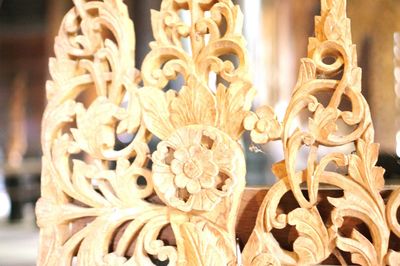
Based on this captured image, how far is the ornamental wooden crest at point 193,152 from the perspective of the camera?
47 cm

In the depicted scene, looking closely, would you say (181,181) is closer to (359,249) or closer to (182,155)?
(182,155)

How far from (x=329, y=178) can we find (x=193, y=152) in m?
0.15

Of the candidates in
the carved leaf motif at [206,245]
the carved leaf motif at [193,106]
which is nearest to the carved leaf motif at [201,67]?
the carved leaf motif at [193,106]

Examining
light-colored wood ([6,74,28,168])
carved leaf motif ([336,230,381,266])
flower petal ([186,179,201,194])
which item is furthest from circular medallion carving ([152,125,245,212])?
light-colored wood ([6,74,28,168])

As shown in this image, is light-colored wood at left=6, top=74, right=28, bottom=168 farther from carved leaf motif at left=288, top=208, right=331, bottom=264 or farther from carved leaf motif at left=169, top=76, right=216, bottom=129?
carved leaf motif at left=288, top=208, right=331, bottom=264

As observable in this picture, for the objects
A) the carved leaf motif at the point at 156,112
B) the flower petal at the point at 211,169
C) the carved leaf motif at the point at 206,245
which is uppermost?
the carved leaf motif at the point at 156,112

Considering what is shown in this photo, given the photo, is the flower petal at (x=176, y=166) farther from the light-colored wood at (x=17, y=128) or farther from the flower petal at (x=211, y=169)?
the light-colored wood at (x=17, y=128)

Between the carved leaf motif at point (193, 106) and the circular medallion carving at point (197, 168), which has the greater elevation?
the carved leaf motif at point (193, 106)

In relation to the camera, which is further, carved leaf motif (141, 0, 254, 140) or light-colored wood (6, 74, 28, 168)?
light-colored wood (6, 74, 28, 168)

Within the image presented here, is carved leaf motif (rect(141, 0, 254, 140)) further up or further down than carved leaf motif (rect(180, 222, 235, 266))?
further up

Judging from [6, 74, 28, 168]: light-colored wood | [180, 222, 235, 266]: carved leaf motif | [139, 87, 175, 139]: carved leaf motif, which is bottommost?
[6, 74, 28, 168]: light-colored wood

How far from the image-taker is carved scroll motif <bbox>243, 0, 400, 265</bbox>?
0.47m

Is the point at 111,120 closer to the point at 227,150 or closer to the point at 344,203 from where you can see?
the point at 227,150

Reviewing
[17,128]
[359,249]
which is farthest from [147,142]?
[17,128]
